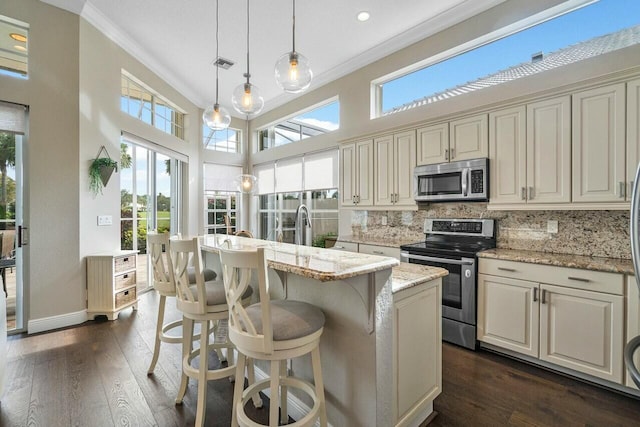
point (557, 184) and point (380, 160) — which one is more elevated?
point (380, 160)

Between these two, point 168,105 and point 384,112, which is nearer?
point 384,112

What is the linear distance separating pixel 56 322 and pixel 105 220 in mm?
1279

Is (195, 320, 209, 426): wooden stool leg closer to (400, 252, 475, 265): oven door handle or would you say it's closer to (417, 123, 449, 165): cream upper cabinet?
(400, 252, 475, 265): oven door handle

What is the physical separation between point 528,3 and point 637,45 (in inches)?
41.0

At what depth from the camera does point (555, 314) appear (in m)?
2.41

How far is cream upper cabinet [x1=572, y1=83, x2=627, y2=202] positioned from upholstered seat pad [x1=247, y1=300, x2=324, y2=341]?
8.12 ft

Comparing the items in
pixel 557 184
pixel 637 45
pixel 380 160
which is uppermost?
pixel 637 45

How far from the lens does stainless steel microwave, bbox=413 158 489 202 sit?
3070 millimetres

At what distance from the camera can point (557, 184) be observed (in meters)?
2.63

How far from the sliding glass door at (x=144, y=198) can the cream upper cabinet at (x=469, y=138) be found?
447 cm

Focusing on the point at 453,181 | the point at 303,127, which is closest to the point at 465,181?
the point at 453,181

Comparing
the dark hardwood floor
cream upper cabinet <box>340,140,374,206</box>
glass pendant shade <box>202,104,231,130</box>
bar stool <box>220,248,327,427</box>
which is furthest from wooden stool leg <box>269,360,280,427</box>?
cream upper cabinet <box>340,140,374,206</box>

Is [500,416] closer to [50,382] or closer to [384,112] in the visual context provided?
[50,382]

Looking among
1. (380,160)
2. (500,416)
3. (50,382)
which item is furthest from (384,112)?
(50,382)
